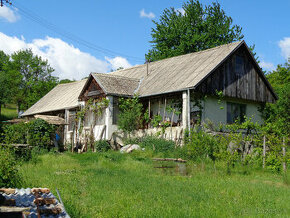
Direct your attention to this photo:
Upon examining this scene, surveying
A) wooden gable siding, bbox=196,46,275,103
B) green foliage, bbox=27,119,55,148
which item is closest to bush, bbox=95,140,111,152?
green foliage, bbox=27,119,55,148

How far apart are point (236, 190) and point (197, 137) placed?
490cm

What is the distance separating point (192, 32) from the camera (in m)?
41.1

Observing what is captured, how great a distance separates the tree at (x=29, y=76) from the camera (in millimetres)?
52406

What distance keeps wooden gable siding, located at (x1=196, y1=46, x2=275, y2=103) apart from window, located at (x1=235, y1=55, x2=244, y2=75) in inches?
4.6

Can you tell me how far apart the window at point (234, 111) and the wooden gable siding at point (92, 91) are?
776 centimetres

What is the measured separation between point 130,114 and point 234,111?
22.1ft

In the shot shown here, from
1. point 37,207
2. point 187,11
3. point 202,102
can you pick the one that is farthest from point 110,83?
point 187,11

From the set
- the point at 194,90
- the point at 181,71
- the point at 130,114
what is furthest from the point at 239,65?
the point at 130,114

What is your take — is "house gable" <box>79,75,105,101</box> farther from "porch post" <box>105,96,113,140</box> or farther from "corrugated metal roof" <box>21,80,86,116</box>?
"corrugated metal roof" <box>21,80,86,116</box>

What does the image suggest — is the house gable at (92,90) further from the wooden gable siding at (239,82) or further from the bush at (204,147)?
the bush at (204,147)

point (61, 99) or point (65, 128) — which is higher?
point (61, 99)

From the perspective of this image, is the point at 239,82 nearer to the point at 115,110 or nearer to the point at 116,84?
the point at 116,84

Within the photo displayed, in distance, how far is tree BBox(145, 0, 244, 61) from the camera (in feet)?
131

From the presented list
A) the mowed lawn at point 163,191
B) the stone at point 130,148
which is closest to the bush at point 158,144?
the stone at point 130,148
